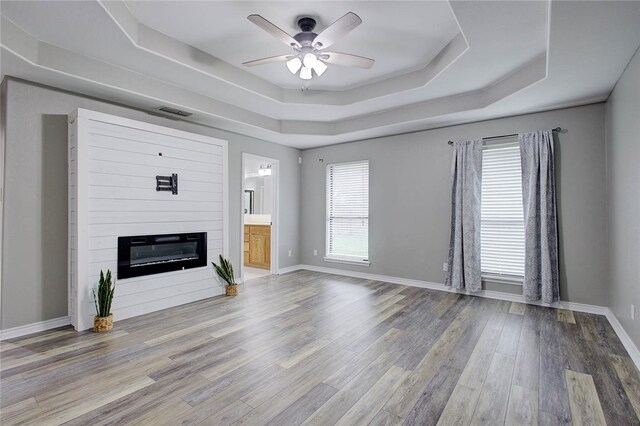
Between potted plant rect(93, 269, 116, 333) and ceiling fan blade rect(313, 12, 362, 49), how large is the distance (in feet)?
10.5

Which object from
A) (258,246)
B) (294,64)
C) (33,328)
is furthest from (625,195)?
(33,328)

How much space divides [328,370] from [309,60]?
2.68m

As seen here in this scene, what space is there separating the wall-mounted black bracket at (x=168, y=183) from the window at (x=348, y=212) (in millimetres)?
3047

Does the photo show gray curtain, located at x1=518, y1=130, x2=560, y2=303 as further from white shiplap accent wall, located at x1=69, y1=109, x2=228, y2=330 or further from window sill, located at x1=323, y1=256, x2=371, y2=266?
white shiplap accent wall, located at x1=69, y1=109, x2=228, y2=330

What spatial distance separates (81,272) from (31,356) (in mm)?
837

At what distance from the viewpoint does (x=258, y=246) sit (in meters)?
6.68

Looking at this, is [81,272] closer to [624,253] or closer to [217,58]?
[217,58]

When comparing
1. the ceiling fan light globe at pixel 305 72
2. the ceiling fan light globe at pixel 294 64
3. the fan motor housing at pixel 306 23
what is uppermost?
the fan motor housing at pixel 306 23

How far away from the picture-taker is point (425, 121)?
4.61 meters

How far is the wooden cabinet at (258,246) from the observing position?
6480mm

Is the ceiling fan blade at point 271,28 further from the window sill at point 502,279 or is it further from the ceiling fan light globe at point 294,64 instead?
the window sill at point 502,279

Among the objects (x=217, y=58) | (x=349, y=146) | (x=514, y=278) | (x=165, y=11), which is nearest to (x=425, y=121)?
(x=349, y=146)

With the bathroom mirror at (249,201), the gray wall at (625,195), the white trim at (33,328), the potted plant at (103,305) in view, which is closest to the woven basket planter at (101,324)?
the potted plant at (103,305)

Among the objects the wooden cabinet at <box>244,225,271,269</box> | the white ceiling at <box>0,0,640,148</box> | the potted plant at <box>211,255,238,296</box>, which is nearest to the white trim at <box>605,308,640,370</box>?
the white ceiling at <box>0,0,640,148</box>
